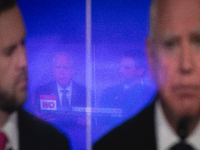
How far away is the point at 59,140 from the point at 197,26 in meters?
0.93

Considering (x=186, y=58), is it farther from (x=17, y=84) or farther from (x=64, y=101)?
(x=17, y=84)

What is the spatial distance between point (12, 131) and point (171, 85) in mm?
921

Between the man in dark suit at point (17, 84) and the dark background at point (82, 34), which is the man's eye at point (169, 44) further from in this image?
the man in dark suit at point (17, 84)

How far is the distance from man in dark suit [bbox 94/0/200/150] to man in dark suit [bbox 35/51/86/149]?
0.18 metres

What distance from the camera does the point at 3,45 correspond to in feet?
6.24

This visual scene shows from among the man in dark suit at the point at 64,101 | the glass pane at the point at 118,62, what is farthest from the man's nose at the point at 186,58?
the man in dark suit at the point at 64,101

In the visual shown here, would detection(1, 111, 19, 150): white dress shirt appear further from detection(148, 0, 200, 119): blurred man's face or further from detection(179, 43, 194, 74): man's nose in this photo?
detection(179, 43, 194, 74): man's nose

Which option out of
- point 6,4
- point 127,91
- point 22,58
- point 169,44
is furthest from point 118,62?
point 6,4

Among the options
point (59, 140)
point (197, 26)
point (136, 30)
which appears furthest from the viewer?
point (59, 140)

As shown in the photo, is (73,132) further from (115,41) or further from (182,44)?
(182,44)

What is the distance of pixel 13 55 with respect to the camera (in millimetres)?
1909

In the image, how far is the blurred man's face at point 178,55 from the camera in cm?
163

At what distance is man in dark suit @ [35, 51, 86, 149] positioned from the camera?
1827mm

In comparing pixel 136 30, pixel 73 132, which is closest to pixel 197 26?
pixel 136 30
